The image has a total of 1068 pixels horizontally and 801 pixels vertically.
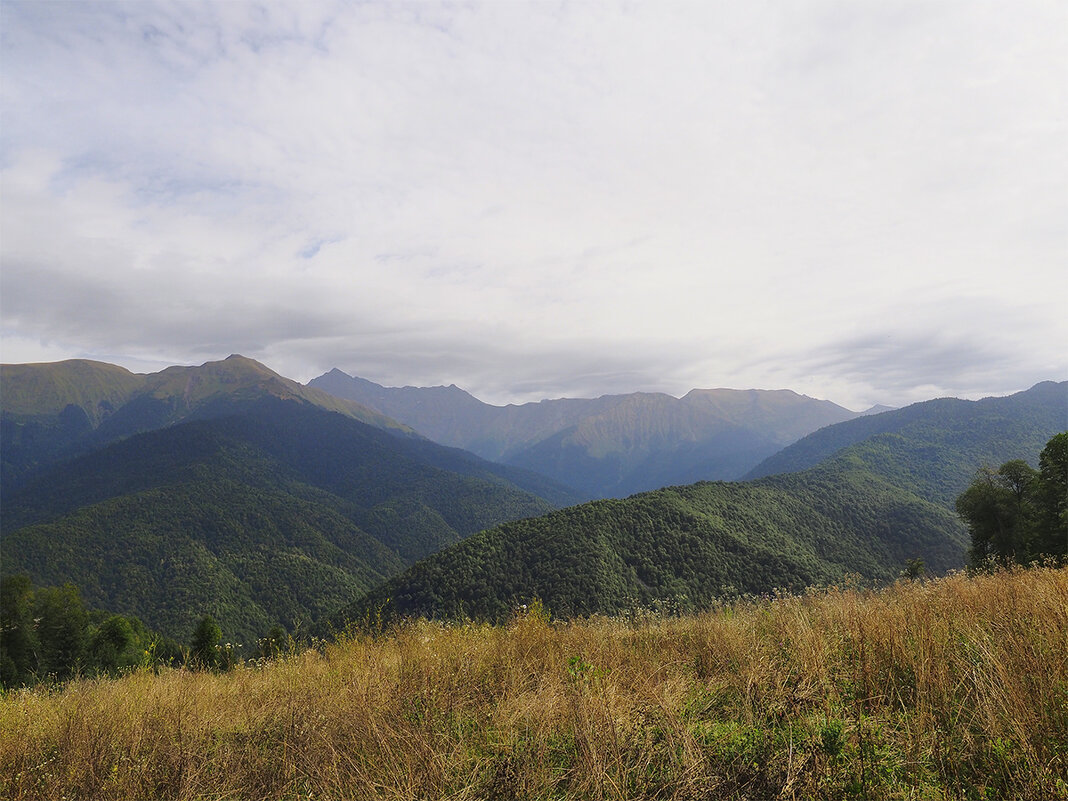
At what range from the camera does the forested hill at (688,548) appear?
252 feet

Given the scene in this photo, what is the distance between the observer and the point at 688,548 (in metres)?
84.5

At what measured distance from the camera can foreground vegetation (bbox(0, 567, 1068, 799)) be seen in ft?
9.50

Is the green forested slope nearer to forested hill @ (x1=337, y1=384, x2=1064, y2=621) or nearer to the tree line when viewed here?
forested hill @ (x1=337, y1=384, x2=1064, y2=621)

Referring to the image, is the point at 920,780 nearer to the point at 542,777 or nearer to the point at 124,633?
the point at 542,777

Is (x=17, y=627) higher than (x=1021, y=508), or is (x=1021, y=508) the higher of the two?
(x=1021, y=508)

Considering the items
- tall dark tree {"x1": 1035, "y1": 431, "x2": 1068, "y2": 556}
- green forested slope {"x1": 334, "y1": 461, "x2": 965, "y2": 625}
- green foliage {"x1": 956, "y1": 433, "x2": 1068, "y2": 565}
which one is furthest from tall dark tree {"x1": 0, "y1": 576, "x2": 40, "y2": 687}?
tall dark tree {"x1": 1035, "y1": 431, "x2": 1068, "y2": 556}

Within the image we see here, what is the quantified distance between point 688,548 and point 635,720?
88.3m

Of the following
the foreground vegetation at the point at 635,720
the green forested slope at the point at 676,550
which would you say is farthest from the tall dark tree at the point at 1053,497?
the green forested slope at the point at 676,550

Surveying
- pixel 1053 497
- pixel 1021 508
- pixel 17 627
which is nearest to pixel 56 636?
pixel 17 627

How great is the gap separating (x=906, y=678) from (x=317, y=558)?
689ft

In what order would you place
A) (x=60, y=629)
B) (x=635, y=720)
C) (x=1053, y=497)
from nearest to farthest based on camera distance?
(x=635, y=720)
(x=1053, y=497)
(x=60, y=629)

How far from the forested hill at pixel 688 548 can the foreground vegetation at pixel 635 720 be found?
5782 cm

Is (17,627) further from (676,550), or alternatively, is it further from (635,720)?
(676,550)

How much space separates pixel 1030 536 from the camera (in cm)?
2730
